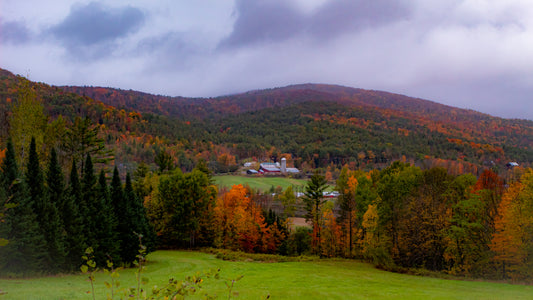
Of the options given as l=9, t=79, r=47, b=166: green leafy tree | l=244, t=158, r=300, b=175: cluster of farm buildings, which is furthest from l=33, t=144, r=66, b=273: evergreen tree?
l=244, t=158, r=300, b=175: cluster of farm buildings

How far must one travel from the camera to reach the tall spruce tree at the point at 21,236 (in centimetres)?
1795

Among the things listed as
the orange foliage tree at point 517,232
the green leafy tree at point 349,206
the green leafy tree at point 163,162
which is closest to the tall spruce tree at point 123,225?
the green leafy tree at point 349,206

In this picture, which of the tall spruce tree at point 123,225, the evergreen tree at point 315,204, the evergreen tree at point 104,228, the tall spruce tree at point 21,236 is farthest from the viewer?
the evergreen tree at point 315,204

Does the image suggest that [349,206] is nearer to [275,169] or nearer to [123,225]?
[123,225]

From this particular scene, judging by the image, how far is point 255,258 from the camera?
109ft

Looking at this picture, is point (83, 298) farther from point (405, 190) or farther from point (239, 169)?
point (239, 169)

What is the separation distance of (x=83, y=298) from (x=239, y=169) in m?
117

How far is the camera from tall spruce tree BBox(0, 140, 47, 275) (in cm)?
1795

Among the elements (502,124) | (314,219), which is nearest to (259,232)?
(314,219)

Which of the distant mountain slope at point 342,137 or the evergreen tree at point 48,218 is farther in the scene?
the distant mountain slope at point 342,137

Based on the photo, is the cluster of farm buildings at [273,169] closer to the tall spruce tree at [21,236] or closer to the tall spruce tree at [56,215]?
the tall spruce tree at [56,215]

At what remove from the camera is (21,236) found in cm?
1848

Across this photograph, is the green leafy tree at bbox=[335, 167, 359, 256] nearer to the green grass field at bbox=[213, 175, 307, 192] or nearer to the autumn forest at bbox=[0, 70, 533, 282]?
the autumn forest at bbox=[0, 70, 533, 282]

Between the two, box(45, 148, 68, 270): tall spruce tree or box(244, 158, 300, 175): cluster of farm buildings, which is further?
box(244, 158, 300, 175): cluster of farm buildings
